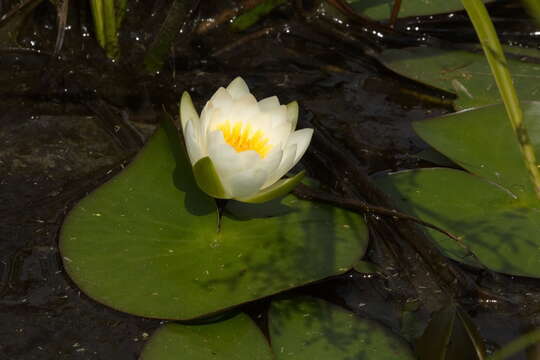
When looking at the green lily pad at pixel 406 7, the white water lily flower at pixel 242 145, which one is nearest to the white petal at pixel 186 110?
the white water lily flower at pixel 242 145

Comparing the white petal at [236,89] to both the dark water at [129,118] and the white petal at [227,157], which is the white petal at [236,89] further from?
the dark water at [129,118]

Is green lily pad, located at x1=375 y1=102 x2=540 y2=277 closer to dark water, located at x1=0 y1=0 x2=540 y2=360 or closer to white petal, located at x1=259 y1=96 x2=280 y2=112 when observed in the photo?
dark water, located at x1=0 y1=0 x2=540 y2=360

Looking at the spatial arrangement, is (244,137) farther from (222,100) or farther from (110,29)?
(110,29)

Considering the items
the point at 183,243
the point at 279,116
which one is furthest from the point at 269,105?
the point at 183,243

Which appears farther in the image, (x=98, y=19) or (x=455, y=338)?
(x=98, y=19)

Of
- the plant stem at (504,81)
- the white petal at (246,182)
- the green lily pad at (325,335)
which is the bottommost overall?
the green lily pad at (325,335)

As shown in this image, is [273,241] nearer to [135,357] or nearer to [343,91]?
[135,357]
